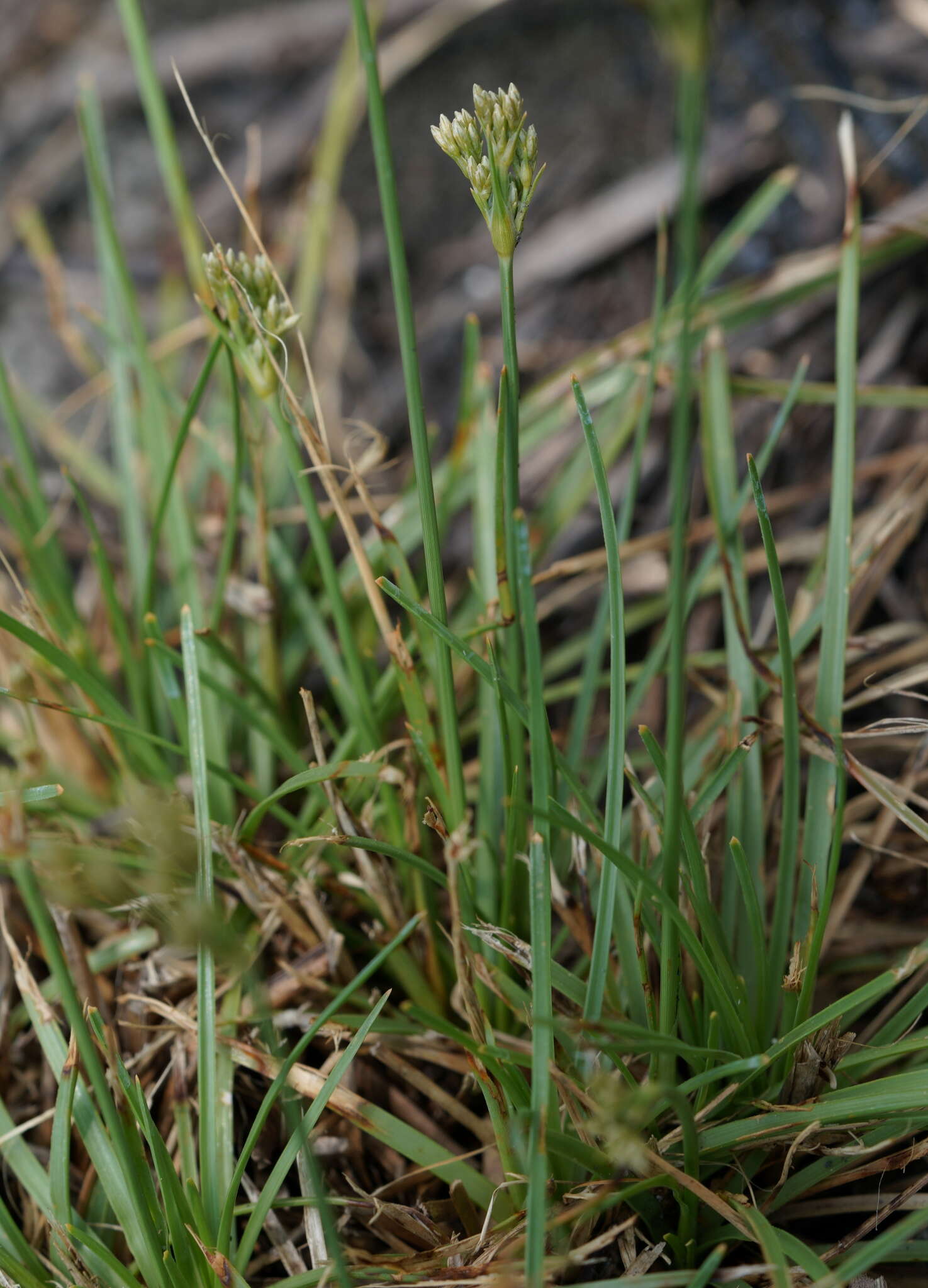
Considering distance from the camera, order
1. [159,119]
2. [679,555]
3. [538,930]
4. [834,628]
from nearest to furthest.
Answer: [679,555] < [538,930] < [834,628] < [159,119]

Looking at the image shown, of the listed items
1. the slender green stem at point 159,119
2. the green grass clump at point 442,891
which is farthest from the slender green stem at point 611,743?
the slender green stem at point 159,119

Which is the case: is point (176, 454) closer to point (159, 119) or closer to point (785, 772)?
point (159, 119)

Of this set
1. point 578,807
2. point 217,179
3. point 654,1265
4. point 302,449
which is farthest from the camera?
point 217,179

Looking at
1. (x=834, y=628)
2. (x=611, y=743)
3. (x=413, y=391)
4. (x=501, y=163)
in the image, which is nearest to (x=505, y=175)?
(x=501, y=163)

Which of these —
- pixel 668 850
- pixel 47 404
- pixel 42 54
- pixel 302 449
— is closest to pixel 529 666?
pixel 668 850

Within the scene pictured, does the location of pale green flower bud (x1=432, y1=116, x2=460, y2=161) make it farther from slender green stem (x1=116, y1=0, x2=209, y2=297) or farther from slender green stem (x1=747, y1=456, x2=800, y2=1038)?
slender green stem (x1=116, y1=0, x2=209, y2=297)

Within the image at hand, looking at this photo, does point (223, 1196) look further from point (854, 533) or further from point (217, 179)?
point (217, 179)

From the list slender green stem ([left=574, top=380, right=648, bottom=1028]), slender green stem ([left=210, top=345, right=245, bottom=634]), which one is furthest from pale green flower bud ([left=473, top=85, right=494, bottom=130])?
slender green stem ([left=210, top=345, right=245, bottom=634])
